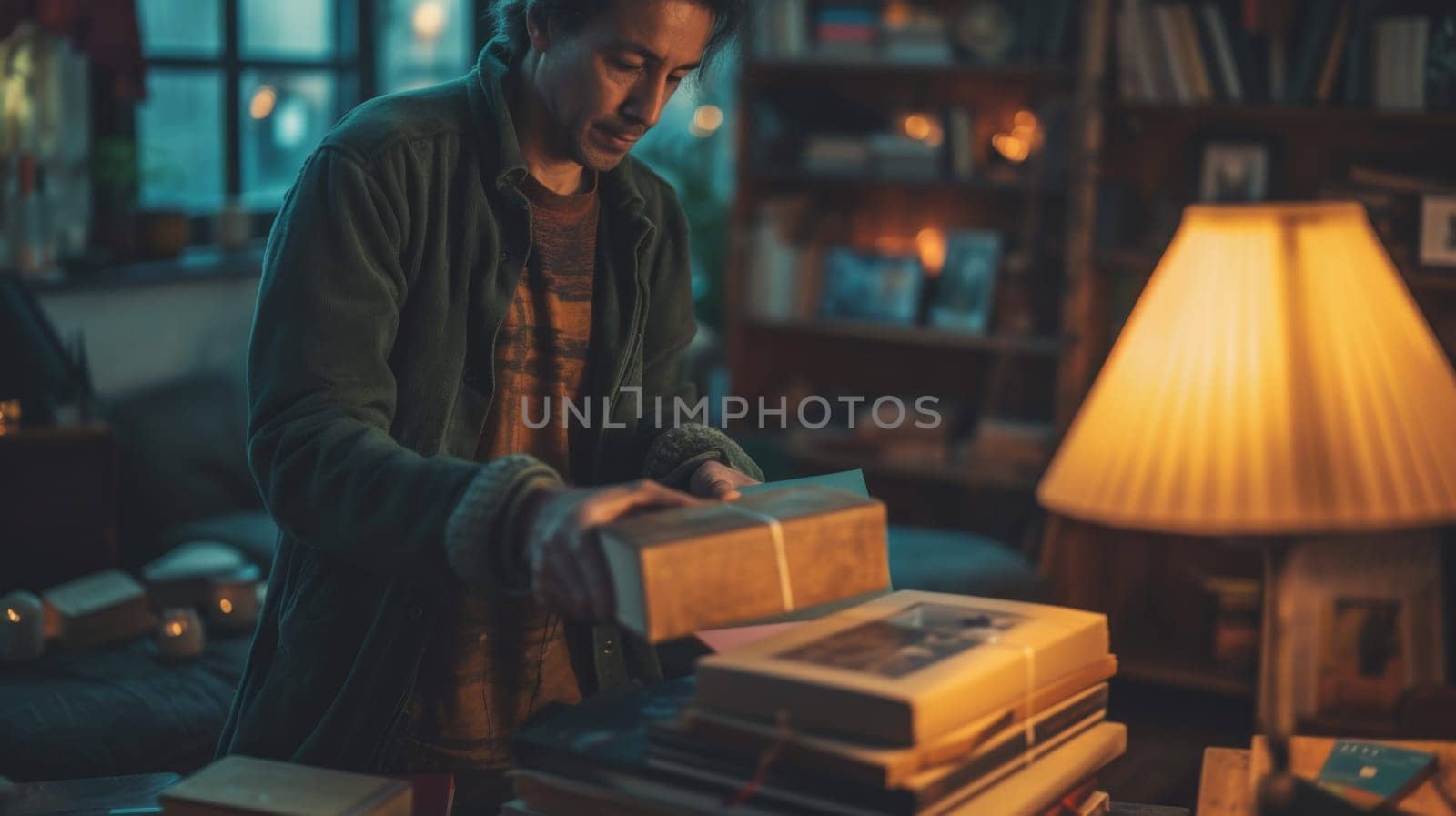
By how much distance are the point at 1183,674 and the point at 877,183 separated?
1.63 m

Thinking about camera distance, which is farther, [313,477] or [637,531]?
[313,477]

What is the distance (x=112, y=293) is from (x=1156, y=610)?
2.94 meters

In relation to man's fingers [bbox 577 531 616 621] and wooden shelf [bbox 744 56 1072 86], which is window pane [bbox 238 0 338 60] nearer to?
wooden shelf [bbox 744 56 1072 86]

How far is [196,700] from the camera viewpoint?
9.33 feet

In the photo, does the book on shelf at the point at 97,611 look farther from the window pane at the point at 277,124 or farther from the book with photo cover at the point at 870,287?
the book with photo cover at the point at 870,287

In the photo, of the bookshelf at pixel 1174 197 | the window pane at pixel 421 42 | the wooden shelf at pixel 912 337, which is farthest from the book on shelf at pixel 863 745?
the window pane at pixel 421 42

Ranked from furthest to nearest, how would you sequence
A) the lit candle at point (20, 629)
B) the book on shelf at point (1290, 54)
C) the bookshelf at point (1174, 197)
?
the bookshelf at point (1174, 197)
the book on shelf at point (1290, 54)
the lit candle at point (20, 629)

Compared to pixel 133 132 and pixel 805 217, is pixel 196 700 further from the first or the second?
pixel 805 217

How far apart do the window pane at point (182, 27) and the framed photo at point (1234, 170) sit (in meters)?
2.77

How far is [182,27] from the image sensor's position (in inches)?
174

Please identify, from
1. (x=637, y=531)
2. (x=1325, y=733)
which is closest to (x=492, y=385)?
(x=637, y=531)

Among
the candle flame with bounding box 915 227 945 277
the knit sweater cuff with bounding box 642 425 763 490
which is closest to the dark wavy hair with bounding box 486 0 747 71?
the knit sweater cuff with bounding box 642 425 763 490

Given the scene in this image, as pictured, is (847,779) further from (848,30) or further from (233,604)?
(848,30)

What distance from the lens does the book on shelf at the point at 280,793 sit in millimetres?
1068
